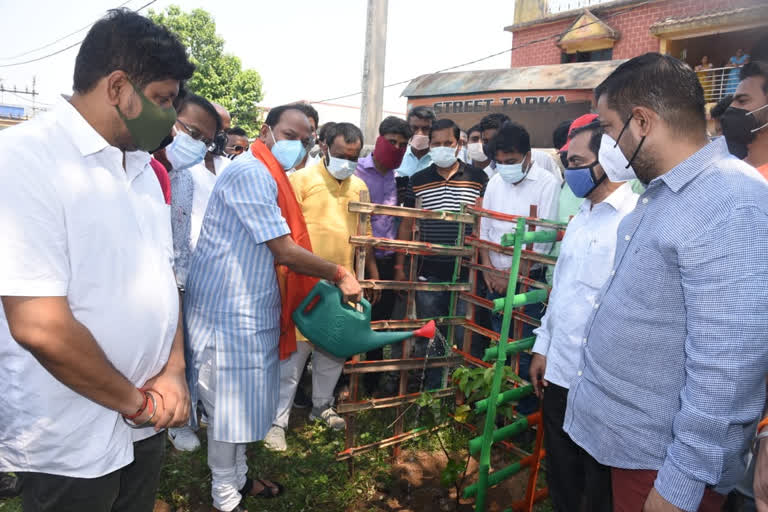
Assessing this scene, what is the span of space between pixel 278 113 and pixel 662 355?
7.59ft

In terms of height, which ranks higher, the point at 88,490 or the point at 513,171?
the point at 513,171

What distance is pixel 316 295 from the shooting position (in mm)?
2502

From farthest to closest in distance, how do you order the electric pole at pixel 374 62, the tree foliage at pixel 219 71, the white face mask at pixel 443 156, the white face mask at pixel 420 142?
the tree foliage at pixel 219 71
the electric pole at pixel 374 62
the white face mask at pixel 420 142
the white face mask at pixel 443 156

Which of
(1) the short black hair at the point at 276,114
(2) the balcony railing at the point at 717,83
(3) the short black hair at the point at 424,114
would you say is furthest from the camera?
(2) the balcony railing at the point at 717,83

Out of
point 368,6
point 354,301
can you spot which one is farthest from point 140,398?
point 368,6

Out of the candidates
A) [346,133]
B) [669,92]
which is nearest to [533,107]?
[346,133]

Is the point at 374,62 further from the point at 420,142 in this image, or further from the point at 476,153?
the point at 420,142

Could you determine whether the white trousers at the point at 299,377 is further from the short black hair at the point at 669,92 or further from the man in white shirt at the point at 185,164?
the short black hair at the point at 669,92

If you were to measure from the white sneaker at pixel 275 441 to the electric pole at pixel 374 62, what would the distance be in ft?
17.7

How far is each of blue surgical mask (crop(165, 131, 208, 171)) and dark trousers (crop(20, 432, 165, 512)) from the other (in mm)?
2145

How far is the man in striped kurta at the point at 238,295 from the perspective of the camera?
231cm

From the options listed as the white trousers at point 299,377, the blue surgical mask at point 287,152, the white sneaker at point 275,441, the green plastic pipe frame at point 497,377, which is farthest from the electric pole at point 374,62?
the green plastic pipe frame at point 497,377

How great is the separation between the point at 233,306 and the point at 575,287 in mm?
1577

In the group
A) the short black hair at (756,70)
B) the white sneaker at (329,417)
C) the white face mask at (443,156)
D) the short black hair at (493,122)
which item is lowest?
the white sneaker at (329,417)
